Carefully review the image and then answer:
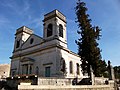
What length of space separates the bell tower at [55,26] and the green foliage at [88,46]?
4872mm

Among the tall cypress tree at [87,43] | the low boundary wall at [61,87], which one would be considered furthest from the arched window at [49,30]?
the low boundary wall at [61,87]

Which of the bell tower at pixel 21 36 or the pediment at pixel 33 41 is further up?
the bell tower at pixel 21 36

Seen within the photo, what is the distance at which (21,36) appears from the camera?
107 ft

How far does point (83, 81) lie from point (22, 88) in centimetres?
1042

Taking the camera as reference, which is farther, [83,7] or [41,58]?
[41,58]

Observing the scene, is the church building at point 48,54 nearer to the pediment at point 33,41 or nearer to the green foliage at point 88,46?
the pediment at point 33,41

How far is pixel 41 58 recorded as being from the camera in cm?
2620

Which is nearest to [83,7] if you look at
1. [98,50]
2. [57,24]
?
[57,24]

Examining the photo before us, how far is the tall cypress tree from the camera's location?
67.7ft

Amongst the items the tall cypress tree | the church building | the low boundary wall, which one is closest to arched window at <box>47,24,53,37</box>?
the church building

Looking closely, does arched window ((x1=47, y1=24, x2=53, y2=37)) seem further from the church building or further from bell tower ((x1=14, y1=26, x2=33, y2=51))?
bell tower ((x1=14, y1=26, x2=33, y2=51))

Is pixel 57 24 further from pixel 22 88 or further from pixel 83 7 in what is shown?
pixel 22 88

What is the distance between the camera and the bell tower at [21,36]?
106ft

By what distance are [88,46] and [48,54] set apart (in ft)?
25.2
